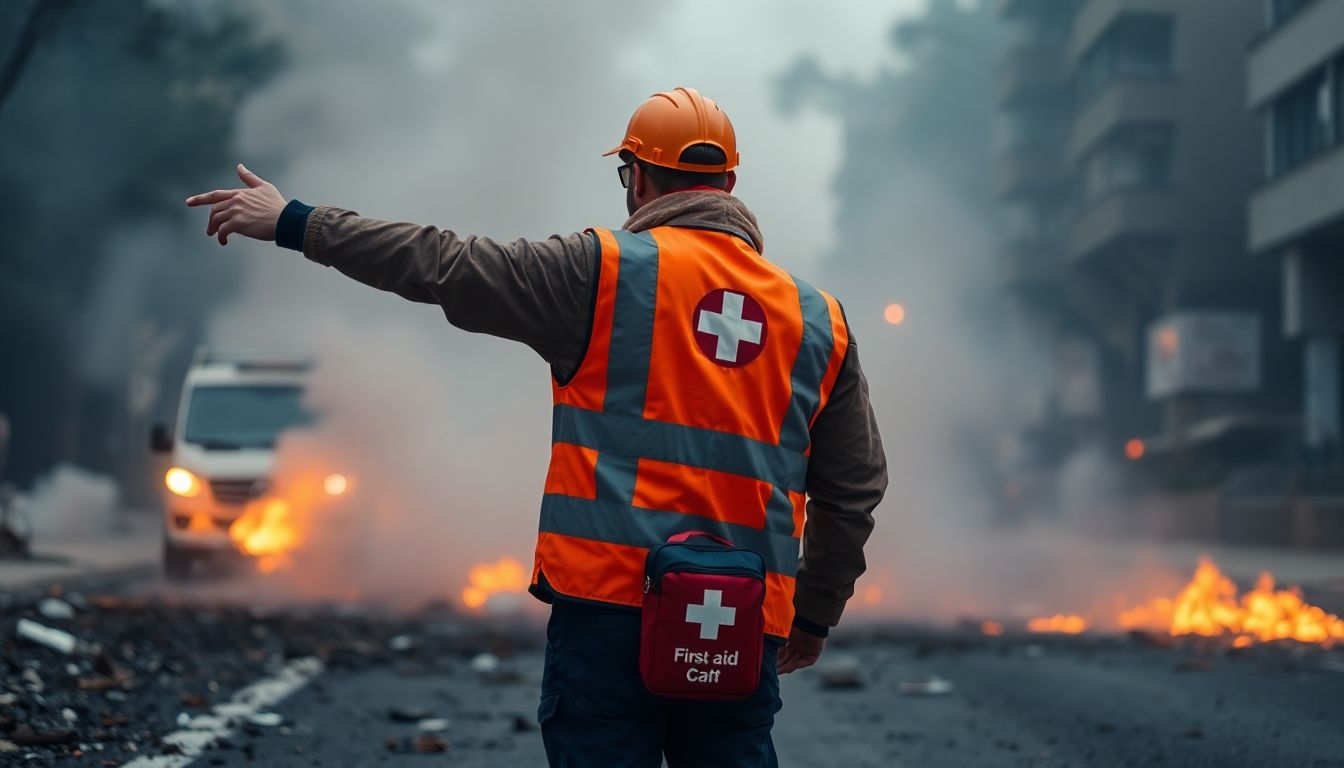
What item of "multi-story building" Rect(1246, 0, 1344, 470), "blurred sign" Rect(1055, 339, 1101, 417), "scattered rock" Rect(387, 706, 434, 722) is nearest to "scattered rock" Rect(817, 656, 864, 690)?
"scattered rock" Rect(387, 706, 434, 722)

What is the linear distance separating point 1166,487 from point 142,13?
20.2m

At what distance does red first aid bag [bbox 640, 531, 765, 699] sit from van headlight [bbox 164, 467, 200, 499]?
42.5ft

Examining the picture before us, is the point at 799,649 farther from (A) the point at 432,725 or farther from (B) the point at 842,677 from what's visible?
(B) the point at 842,677

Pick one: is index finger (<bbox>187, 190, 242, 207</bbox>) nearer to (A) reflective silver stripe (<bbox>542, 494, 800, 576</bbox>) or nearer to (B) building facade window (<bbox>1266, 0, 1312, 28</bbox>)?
(A) reflective silver stripe (<bbox>542, 494, 800, 576</bbox>)

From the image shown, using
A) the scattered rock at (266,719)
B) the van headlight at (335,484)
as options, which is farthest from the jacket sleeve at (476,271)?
the van headlight at (335,484)

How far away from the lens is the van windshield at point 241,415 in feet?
50.7

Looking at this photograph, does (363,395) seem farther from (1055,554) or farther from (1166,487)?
(1166,487)

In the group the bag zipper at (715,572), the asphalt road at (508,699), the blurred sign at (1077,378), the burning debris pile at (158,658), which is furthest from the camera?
the blurred sign at (1077,378)

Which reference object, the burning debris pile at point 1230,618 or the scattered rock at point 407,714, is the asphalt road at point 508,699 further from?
the burning debris pile at point 1230,618

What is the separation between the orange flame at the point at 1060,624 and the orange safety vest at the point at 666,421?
907 cm

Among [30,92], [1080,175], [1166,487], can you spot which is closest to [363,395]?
[30,92]

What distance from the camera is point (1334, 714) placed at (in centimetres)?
691

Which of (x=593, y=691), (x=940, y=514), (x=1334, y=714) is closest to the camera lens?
(x=593, y=691)

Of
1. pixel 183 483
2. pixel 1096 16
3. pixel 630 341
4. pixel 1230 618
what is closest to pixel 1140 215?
pixel 1096 16
